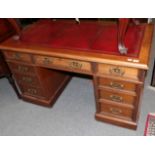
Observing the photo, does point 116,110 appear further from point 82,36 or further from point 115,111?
point 82,36

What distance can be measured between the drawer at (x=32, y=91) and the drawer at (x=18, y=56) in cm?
35

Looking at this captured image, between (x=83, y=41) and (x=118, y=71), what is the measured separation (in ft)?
1.19

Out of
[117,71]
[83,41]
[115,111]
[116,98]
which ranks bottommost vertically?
[115,111]

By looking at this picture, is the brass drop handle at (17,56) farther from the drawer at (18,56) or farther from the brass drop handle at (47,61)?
the brass drop handle at (47,61)

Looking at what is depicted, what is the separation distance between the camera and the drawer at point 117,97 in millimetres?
1306

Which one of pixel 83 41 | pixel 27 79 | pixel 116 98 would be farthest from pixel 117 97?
pixel 27 79

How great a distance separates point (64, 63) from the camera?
1.33 metres

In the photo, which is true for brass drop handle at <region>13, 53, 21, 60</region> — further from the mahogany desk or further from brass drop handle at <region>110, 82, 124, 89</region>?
brass drop handle at <region>110, 82, 124, 89</region>

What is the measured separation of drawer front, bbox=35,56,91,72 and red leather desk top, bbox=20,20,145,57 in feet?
0.32

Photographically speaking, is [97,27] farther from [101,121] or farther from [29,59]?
[101,121]

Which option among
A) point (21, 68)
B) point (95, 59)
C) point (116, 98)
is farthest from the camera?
point (21, 68)
